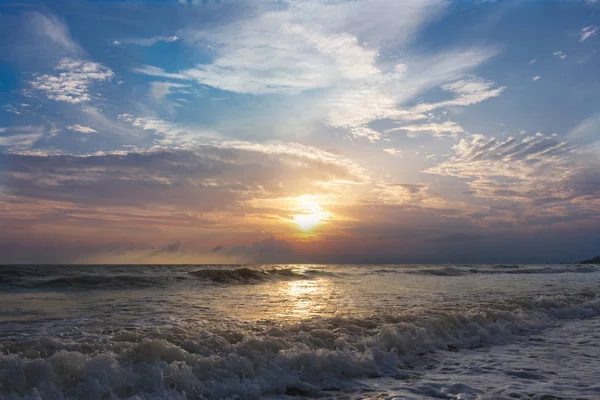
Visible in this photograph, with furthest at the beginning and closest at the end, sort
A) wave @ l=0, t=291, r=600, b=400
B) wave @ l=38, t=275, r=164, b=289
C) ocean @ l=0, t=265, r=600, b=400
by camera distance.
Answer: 1. wave @ l=38, t=275, r=164, b=289
2. ocean @ l=0, t=265, r=600, b=400
3. wave @ l=0, t=291, r=600, b=400

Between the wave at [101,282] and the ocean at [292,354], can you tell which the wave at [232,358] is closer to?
the ocean at [292,354]

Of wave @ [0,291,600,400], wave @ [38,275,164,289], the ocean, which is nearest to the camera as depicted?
wave @ [0,291,600,400]

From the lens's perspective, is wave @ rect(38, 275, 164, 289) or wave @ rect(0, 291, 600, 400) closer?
wave @ rect(0, 291, 600, 400)

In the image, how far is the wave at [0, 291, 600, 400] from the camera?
20.5 ft

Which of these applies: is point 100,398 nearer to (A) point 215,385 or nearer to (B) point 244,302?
(A) point 215,385

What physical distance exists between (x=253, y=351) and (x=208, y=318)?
168 inches

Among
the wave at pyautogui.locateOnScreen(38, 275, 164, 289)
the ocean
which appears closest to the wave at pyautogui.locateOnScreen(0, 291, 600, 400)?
the ocean

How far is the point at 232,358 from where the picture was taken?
7.50m

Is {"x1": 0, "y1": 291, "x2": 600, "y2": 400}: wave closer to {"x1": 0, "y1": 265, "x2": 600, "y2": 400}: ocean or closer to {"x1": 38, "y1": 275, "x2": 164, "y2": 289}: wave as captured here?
{"x1": 0, "y1": 265, "x2": 600, "y2": 400}: ocean

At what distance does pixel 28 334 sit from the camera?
29.6ft

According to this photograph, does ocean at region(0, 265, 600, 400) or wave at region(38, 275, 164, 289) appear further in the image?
wave at region(38, 275, 164, 289)

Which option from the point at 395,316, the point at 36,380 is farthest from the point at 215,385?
the point at 395,316

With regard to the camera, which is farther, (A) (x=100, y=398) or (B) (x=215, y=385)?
(B) (x=215, y=385)

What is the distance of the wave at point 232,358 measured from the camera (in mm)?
6246
